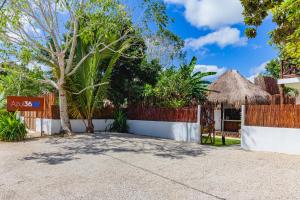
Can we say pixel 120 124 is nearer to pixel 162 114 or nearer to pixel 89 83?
pixel 162 114

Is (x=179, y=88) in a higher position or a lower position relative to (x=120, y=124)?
higher

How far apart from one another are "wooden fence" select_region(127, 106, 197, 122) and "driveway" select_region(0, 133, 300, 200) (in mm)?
2679

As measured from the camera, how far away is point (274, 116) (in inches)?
432

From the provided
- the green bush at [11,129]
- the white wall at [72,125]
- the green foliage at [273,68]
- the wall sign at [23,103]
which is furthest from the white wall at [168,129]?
the green foliage at [273,68]

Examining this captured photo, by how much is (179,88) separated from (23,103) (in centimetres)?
797

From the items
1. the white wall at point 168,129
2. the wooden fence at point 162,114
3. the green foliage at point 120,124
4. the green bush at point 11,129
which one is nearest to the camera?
the green bush at point 11,129

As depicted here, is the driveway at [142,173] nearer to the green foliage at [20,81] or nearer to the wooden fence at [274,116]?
the wooden fence at [274,116]

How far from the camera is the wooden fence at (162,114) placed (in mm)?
14266

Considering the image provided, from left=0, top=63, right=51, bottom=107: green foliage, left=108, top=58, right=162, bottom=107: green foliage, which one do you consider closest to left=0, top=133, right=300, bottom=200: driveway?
left=0, top=63, right=51, bottom=107: green foliage

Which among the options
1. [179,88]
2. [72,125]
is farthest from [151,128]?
[72,125]

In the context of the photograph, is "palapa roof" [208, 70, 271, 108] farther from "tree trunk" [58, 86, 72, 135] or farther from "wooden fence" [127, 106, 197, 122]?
"tree trunk" [58, 86, 72, 135]

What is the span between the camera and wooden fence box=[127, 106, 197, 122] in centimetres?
1427

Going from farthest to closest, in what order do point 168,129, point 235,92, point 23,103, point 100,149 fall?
1. point 235,92
2. point 168,129
3. point 23,103
4. point 100,149

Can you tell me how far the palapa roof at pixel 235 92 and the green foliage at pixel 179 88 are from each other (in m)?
2.94
